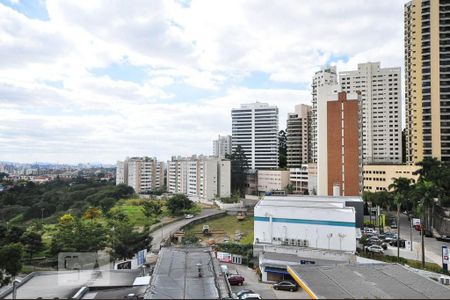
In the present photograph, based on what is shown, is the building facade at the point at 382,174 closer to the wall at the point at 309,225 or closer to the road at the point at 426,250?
the road at the point at 426,250

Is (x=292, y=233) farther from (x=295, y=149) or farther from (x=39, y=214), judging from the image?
(x=295, y=149)

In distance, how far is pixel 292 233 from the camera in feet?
96.7

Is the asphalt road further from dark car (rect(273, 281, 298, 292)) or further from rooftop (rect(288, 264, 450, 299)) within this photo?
rooftop (rect(288, 264, 450, 299))

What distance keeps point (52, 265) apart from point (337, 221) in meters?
22.7

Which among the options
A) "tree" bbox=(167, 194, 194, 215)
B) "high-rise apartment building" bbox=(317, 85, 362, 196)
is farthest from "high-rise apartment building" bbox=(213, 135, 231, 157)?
"high-rise apartment building" bbox=(317, 85, 362, 196)

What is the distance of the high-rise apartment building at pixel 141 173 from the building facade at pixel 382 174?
172ft

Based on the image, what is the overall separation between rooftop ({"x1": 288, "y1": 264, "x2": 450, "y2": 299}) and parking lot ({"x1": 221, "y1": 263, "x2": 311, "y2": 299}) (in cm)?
317

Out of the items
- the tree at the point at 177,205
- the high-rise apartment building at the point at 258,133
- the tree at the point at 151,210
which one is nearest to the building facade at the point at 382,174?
the tree at the point at 177,205

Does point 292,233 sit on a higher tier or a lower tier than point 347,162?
lower

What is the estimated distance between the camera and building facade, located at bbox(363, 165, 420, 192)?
56375 mm

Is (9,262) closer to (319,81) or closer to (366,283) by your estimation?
(366,283)

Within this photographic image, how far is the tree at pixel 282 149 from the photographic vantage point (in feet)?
336

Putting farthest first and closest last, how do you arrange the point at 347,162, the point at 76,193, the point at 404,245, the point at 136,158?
the point at 136,158 < the point at 76,193 < the point at 347,162 < the point at 404,245

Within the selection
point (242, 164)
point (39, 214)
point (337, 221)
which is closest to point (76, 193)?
point (39, 214)
